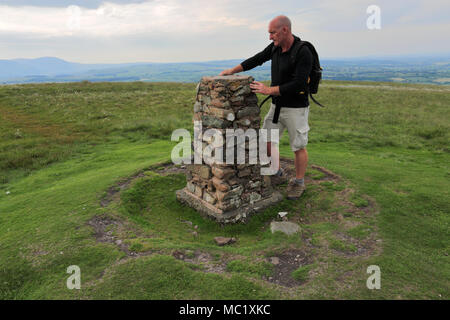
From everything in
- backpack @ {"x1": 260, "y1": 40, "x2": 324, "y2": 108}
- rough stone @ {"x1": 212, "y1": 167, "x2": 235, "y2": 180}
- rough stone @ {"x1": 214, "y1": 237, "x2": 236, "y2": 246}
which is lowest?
rough stone @ {"x1": 214, "y1": 237, "x2": 236, "y2": 246}

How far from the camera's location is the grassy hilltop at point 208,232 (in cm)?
420

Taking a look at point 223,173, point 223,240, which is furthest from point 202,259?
point 223,173

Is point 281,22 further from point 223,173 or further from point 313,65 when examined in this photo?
point 223,173

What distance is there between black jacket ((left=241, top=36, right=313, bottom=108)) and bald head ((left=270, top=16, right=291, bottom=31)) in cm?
44

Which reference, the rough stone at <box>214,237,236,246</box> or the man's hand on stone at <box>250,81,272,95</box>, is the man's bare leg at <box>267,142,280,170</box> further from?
the rough stone at <box>214,237,236,246</box>

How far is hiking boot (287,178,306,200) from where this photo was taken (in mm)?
7431

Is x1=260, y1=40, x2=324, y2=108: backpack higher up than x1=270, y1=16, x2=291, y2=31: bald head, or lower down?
lower down

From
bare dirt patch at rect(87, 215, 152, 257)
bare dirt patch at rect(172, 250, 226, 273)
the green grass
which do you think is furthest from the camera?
bare dirt patch at rect(87, 215, 152, 257)

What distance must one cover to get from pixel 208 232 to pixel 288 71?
168 inches

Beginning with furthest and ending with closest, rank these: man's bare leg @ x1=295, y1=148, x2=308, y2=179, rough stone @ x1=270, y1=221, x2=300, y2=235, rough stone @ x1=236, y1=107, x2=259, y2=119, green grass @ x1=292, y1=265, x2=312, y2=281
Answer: man's bare leg @ x1=295, y1=148, x2=308, y2=179 < rough stone @ x1=236, y1=107, x2=259, y2=119 < rough stone @ x1=270, y1=221, x2=300, y2=235 < green grass @ x1=292, y1=265, x2=312, y2=281

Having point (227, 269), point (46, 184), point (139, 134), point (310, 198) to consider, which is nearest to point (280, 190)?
point (310, 198)

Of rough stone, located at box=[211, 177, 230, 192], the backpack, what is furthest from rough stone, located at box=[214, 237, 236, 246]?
the backpack

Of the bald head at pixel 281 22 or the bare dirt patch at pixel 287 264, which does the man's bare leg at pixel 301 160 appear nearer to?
the bare dirt patch at pixel 287 264
